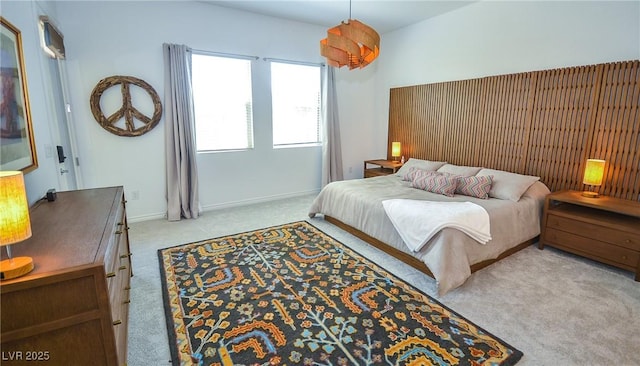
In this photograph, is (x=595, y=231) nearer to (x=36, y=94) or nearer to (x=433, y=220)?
(x=433, y=220)

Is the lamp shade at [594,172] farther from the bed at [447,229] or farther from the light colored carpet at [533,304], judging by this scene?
the light colored carpet at [533,304]

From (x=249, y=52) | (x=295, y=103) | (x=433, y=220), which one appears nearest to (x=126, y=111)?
(x=249, y=52)

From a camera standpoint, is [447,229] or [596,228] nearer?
[447,229]

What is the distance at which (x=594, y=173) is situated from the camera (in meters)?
3.01

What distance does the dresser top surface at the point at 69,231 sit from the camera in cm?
121

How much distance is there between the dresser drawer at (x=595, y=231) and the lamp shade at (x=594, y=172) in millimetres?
441

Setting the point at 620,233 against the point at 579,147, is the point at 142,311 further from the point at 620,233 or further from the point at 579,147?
the point at 579,147

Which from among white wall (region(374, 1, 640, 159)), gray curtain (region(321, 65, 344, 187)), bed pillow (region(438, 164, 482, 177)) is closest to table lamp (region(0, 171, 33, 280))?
bed pillow (region(438, 164, 482, 177))

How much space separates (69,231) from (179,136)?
2.81 metres

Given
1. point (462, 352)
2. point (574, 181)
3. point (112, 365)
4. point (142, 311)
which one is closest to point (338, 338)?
point (462, 352)

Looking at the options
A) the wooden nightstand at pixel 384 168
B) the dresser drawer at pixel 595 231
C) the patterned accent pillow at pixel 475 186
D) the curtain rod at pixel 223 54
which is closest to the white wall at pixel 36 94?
the curtain rod at pixel 223 54

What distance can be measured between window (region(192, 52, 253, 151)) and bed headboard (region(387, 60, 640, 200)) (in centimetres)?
278

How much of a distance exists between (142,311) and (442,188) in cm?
318

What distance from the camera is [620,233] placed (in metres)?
2.69
